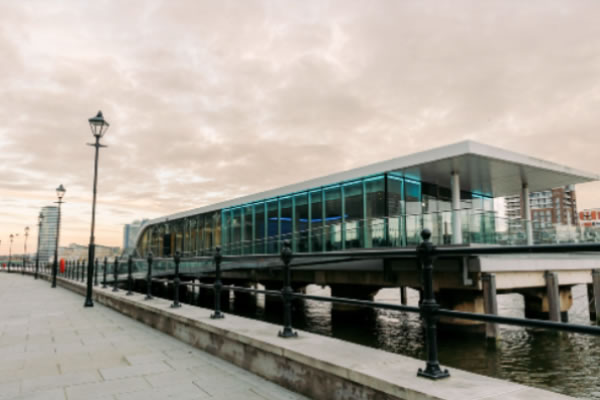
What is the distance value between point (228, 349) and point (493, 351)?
32.9ft

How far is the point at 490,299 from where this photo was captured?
43.3 ft

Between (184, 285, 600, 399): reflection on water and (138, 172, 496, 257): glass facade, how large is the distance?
10.5 ft

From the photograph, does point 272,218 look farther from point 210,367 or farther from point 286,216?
point 210,367

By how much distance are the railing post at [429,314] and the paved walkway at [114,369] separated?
1.28 metres

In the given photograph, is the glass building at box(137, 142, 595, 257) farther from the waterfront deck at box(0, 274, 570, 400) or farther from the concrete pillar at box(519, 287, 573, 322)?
the waterfront deck at box(0, 274, 570, 400)


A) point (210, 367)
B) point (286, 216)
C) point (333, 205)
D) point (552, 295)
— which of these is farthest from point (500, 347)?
point (286, 216)

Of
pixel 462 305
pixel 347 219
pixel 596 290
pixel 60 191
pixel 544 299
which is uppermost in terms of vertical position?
pixel 60 191

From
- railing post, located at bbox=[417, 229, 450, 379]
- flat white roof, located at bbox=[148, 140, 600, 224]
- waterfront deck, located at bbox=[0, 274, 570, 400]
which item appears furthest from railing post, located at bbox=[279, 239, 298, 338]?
flat white roof, located at bbox=[148, 140, 600, 224]

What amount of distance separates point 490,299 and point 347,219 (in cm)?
971

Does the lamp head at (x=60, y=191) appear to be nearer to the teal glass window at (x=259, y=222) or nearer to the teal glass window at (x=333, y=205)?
the teal glass window at (x=259, y=222)

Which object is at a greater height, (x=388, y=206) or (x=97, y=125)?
(x=97, y=125)

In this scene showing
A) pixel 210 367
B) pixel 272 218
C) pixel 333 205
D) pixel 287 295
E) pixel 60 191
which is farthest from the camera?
pixel 272 218

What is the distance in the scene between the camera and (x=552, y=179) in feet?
73.6

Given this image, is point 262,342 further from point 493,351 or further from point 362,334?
point 362,334
